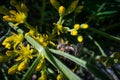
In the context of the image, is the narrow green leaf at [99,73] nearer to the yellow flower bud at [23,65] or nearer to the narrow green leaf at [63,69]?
the narrow green leaf at [63,69]

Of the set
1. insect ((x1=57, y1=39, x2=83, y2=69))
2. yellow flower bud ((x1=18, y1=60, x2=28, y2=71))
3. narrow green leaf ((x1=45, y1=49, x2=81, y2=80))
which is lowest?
insect ((x1=57, y1=39, x2=83, y2=69))

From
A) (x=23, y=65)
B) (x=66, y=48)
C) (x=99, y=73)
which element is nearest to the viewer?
(x=99, y=73)

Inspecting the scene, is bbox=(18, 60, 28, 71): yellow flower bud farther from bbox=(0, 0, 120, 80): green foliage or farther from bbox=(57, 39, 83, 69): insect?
bbox=(57, 39, 83, 69): insect

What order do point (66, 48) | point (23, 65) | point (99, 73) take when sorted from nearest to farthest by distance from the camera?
point (99, 73)
point (23, 65)
point (66, 48)

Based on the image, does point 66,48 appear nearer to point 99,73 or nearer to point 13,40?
point 13,40

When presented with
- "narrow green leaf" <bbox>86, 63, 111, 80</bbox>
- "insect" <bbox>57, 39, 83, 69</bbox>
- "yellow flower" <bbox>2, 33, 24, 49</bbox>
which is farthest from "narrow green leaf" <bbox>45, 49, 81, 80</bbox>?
"insect" <bbox>57, 39, 83, 69</bbox>

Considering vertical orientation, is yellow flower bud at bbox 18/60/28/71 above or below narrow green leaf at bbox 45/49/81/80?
below

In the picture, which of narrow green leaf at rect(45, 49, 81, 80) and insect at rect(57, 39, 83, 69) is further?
insect at rect(57, 39, 83, 69)

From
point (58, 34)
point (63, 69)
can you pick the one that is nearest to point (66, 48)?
point (58, 34)

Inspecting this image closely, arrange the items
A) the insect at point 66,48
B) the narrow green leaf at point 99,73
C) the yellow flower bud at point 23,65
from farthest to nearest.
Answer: the insect at point 66,48, the yellow flower bud at point 23,65, the narrow green leaf at point 99,73

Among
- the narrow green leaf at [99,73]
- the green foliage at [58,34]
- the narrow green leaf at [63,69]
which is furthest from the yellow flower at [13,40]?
the narrow green leaf at [99,73]

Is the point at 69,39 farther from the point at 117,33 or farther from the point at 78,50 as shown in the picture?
the point at 117,33

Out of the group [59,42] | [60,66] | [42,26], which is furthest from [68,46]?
[60,66]
